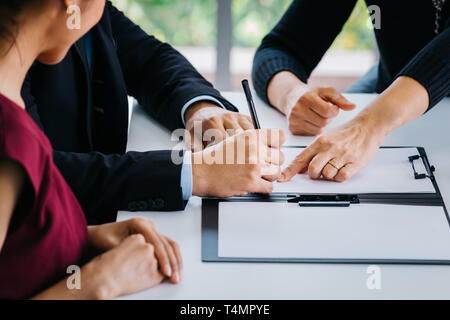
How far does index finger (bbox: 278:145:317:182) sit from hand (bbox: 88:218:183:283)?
0.31 m

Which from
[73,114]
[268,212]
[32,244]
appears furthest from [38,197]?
[73,114]

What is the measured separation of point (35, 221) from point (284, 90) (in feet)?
2.73

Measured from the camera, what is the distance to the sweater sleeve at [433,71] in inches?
52.9

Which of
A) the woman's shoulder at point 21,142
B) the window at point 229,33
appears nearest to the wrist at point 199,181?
the woman's shoulder at point 21,142

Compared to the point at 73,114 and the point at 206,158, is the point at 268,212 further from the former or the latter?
the point at 73,114

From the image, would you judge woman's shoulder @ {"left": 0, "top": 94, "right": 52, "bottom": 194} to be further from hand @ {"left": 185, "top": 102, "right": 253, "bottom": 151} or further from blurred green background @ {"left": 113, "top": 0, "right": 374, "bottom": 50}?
blurred green background @ {"left": 113, "top": 0, "right": 374, "bottom": 50}

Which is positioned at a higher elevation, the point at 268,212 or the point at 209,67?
the point at 209,67

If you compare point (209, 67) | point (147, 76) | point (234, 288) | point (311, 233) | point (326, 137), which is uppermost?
point (209, 67)

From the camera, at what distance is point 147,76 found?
5.03ft

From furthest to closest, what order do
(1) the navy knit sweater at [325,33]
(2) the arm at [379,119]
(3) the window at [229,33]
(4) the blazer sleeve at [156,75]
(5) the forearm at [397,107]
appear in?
(3) the window at [229,33] → (1) the navy knit sweater at [325,33] → (4) the blazer sleeve at [156,75] → (5) the forearm at [397,107] → (2) the arm at [379,119]

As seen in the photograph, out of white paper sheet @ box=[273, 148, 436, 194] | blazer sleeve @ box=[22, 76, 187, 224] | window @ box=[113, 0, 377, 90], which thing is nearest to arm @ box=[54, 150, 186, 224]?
blazer sleeve @ box=[22, 76, 187, 224]

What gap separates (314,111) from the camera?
1371 millimetres

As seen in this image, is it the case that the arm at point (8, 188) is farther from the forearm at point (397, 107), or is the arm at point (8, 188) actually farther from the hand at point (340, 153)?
the forearm at point (397, 107)

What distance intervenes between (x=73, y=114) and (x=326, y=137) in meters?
0.58
